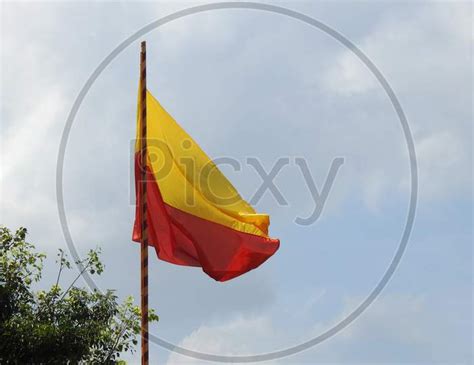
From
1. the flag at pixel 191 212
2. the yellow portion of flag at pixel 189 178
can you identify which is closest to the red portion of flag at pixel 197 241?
the flag at pixel 191 212

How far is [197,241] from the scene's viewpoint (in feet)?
57.3

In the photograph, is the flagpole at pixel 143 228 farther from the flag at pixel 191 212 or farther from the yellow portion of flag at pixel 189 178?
the yellow portion of flag at pixel 189 178

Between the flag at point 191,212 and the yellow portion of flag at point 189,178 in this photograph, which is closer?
the flag at point 191,212

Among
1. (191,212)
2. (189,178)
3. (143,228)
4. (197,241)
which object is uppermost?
(189,178)

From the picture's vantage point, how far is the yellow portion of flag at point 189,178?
17.5 metres

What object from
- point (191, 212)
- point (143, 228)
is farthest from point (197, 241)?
point (143, 228)

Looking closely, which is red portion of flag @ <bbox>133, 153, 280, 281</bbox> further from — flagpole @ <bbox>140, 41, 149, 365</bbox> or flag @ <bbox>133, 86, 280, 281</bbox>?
flagpole @ <bbox>140, 41, 149, 365</bbox>

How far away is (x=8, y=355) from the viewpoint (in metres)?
20.5

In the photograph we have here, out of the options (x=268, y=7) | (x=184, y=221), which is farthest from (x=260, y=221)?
(x=268, y=7)

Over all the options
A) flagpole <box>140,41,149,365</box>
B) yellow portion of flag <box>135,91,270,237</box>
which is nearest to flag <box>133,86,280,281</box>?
yellow portion of flag <box>135,91,270,237</box>

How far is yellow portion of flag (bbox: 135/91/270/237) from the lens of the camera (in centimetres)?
1745

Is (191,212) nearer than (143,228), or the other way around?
(143,228)

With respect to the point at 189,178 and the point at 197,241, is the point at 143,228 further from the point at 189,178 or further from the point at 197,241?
the point at 189,178

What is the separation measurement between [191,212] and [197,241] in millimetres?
689
